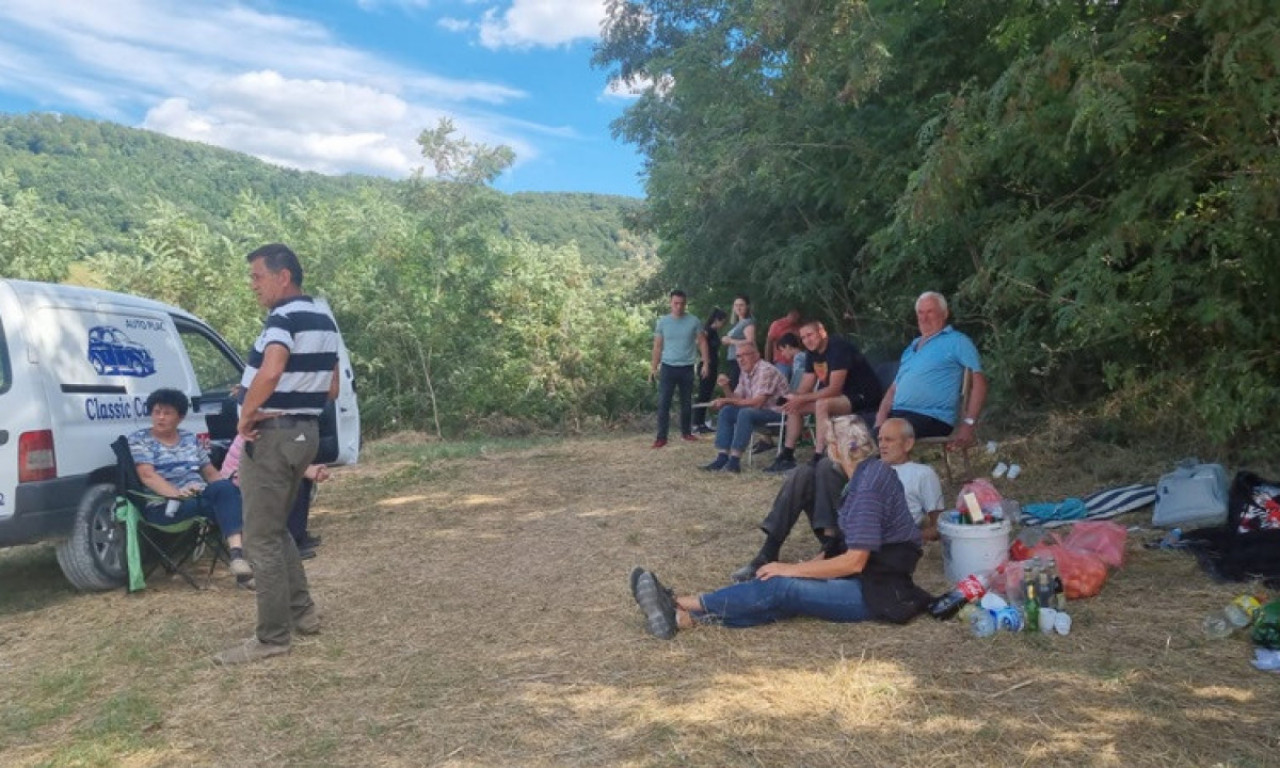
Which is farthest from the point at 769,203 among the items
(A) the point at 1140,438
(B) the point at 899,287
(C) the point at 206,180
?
(C) the point at 206,180

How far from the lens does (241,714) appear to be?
345 centimetres

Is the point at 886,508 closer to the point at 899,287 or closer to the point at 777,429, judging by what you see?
the point at 777,429

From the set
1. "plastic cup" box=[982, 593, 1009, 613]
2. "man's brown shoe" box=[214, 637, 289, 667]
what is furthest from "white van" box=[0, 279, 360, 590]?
"plastic cup" box=[982, 593, 1009, 613]

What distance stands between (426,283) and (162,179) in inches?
1054

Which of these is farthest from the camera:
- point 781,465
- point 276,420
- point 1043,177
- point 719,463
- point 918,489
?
point 719,463

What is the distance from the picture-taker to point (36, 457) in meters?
4.75

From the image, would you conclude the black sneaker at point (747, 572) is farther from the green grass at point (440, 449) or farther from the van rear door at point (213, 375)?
the green grass at point (440, 449)

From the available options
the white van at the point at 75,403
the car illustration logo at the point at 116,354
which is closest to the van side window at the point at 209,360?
the white van at the point at 75,403

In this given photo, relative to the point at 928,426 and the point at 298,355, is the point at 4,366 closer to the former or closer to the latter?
the point at 298,355

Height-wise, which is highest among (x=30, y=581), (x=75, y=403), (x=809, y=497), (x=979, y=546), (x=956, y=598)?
(x=75, y=403)

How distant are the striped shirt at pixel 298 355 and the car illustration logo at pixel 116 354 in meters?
1.92

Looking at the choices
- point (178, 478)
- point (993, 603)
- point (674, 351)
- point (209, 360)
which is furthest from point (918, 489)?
point (674, 351)

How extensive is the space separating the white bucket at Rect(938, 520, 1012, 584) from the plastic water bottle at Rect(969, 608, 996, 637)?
442mm

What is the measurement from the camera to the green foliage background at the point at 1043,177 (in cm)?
449
